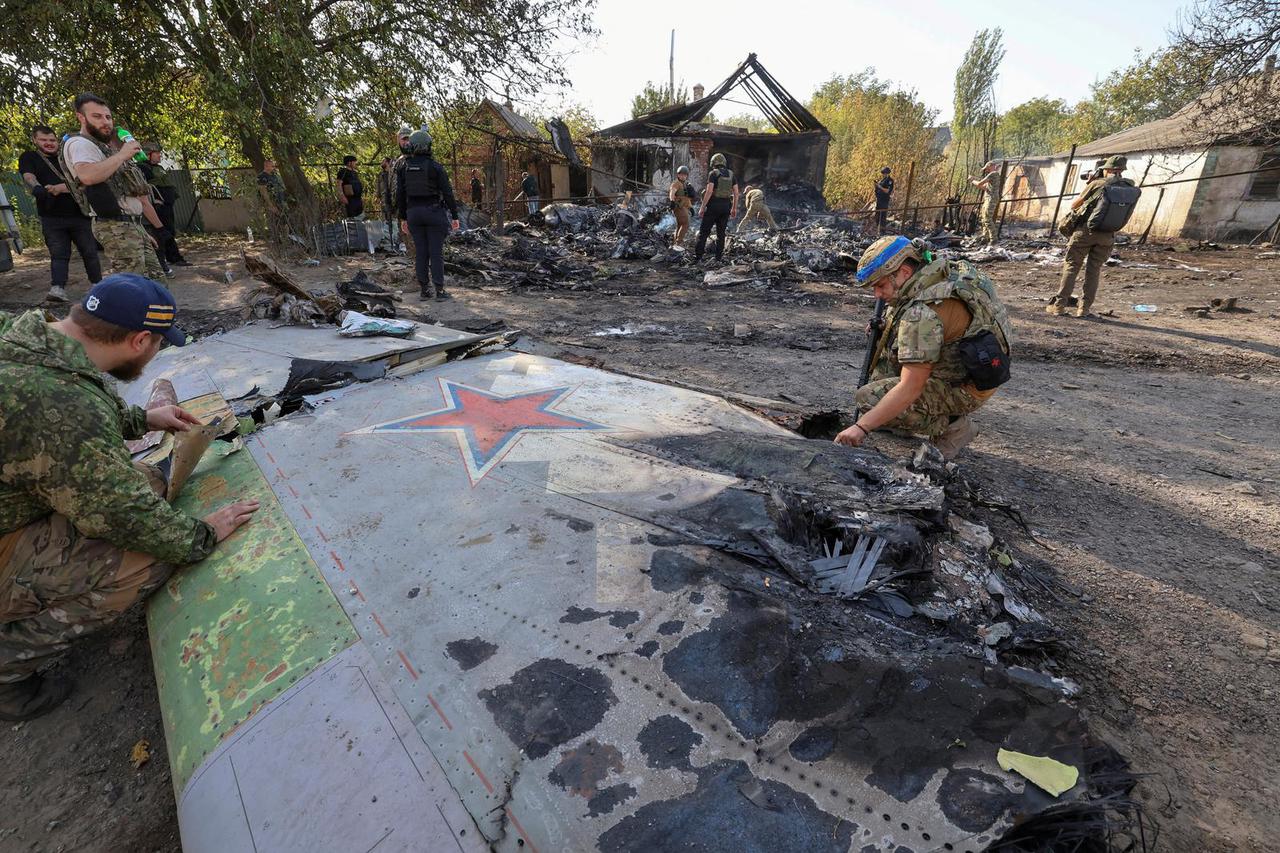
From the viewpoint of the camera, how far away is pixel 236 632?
183 cm

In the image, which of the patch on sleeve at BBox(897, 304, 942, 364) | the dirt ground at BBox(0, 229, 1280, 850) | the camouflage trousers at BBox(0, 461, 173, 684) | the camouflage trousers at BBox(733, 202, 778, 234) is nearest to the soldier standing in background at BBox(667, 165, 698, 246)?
the camouflage trousers at BBox(733, 202, 778, 234)

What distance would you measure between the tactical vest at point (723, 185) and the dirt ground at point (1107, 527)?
3.59m

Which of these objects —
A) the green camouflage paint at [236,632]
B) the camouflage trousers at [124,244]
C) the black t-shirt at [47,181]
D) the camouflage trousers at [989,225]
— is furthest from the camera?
the camouflage trousers at [989,225]

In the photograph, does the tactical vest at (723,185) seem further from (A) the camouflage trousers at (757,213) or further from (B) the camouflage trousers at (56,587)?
(B) the camouflage trousers at (56,587)

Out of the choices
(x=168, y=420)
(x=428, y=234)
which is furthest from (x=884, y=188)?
(x=168, y=420)

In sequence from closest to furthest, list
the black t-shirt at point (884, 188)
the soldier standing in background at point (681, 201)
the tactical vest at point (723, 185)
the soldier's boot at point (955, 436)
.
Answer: the soldier's boot at point (955, 436)
the tactical vest at point (723, 185)
the soldier standing in background at point (681, 201)
the black t-shirt at point (884, 188)

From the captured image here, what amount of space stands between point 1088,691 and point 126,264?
7870 millimetres

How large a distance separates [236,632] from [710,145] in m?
21.6

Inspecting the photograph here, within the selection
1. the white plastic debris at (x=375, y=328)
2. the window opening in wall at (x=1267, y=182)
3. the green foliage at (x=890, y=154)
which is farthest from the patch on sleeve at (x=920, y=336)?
the green foliage at (x=890, y=154)

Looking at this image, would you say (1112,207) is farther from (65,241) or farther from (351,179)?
(351,179)

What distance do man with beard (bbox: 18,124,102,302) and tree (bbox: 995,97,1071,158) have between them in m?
63.9

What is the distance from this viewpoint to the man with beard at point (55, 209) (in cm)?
621

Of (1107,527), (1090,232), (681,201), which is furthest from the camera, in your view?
(681,201)

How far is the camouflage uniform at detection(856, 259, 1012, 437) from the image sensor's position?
2838 mm
